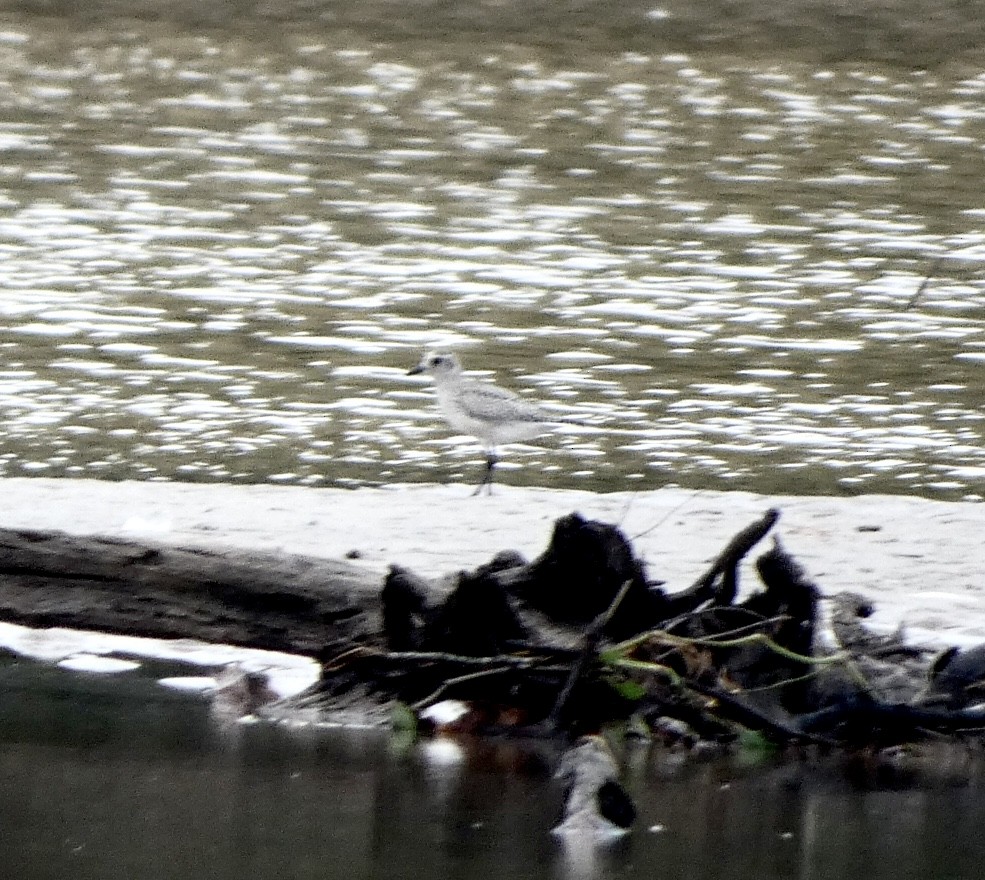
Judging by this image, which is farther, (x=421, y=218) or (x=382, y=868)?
(x=421, y=218)

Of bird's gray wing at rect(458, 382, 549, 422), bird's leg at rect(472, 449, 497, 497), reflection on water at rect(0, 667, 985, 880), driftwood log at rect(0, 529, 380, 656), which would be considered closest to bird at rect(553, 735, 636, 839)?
reflection on water at rect(0, 667, 985, 880)

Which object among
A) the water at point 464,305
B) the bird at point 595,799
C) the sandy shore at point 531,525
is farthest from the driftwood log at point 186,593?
the bird at point 595,799

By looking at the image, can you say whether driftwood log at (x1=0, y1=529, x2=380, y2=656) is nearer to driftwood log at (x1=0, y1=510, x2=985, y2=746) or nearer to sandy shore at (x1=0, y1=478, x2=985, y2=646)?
driftwood log at (x1=0, y1=510, x2=985, y2=746)

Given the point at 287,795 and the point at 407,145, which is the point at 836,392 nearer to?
the point at 287,795

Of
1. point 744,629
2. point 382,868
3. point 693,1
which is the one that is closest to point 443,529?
point 744,629

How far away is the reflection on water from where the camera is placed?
505 centimetres

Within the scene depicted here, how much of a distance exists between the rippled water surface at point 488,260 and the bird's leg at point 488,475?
0.15 meters

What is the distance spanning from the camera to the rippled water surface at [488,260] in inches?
428

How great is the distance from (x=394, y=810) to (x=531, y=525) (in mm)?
3244

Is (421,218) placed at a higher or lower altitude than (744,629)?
lower

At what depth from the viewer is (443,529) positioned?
28.0 feet

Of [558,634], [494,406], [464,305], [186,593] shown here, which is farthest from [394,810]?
[464,305]

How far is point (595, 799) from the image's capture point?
5.30 metres

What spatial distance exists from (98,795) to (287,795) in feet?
1.50
